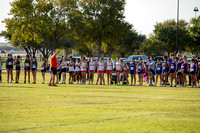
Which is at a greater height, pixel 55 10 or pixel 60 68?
pixel 55 10

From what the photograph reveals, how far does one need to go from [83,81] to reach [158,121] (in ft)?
52.9

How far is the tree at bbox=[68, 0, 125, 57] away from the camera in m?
54.3

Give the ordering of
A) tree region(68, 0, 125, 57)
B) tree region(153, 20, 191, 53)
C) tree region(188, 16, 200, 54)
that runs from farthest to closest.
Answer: tree region(153, 20, 191, 53) < tree region(188, 16, 200, 54) < tree region(68, 0, 125, 57)

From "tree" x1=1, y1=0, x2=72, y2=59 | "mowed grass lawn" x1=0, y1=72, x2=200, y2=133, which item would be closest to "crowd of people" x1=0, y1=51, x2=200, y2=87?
"mowed grass lawn" x1=0, y1=72, x2=200, y2=133

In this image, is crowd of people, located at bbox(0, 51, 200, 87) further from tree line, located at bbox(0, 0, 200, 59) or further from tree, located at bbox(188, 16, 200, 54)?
tree, located at bbox(188, 16, 200, 54)

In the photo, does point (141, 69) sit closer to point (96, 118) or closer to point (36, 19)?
point (96, 118)

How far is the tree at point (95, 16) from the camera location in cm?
5431

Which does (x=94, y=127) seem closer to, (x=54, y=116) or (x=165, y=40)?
(x=54, y=116)

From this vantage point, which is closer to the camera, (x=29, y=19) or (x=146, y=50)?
(x=29, y=19)

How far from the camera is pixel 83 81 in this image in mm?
24156

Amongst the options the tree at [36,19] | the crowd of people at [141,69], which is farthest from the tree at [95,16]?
the crowd of people at [141,69]

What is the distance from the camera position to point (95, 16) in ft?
182

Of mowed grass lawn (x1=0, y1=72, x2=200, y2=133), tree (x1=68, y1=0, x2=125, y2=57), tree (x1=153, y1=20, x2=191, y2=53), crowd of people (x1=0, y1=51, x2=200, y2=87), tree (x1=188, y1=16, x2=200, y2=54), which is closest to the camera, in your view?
mowed grass lawn (x1=0, y1=72, x2=200, y2=133)

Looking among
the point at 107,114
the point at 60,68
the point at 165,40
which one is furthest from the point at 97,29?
the point at 107,114
